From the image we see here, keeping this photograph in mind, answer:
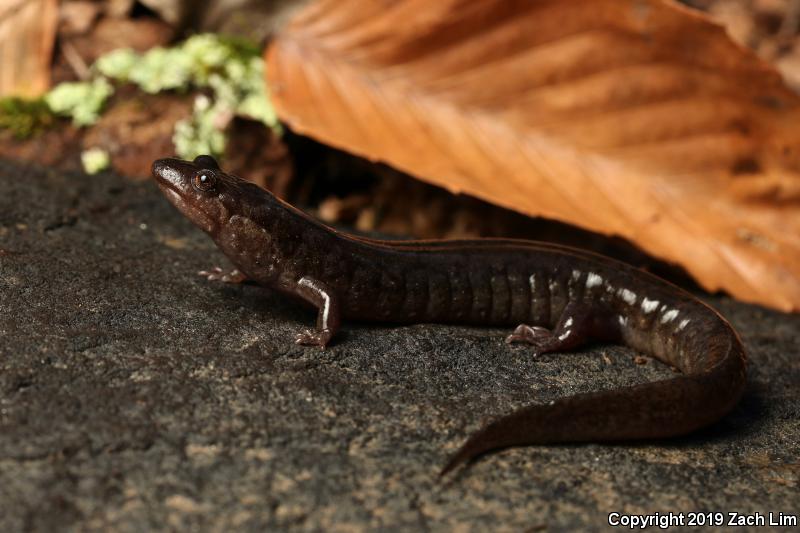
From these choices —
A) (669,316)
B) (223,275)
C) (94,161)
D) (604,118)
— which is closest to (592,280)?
(669,316)

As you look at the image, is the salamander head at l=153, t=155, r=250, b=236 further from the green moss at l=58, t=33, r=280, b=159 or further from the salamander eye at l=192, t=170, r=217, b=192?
the green moss at l=58, t=33, r=280, b=159

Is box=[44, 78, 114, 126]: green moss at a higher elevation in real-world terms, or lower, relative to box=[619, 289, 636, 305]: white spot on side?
lower

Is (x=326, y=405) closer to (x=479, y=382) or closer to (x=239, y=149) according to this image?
(x=479, y=382)

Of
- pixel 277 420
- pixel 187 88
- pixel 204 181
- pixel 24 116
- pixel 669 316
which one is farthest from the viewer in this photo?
pixel 187 88

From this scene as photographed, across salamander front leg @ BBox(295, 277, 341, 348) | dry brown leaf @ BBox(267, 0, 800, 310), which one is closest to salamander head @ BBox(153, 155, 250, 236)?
salamander front leg @ BBox(295, 277, 341, 348)

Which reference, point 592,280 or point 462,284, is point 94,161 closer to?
point 462,284

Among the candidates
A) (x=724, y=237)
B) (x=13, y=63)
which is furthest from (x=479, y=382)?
(x=13, y=63)
